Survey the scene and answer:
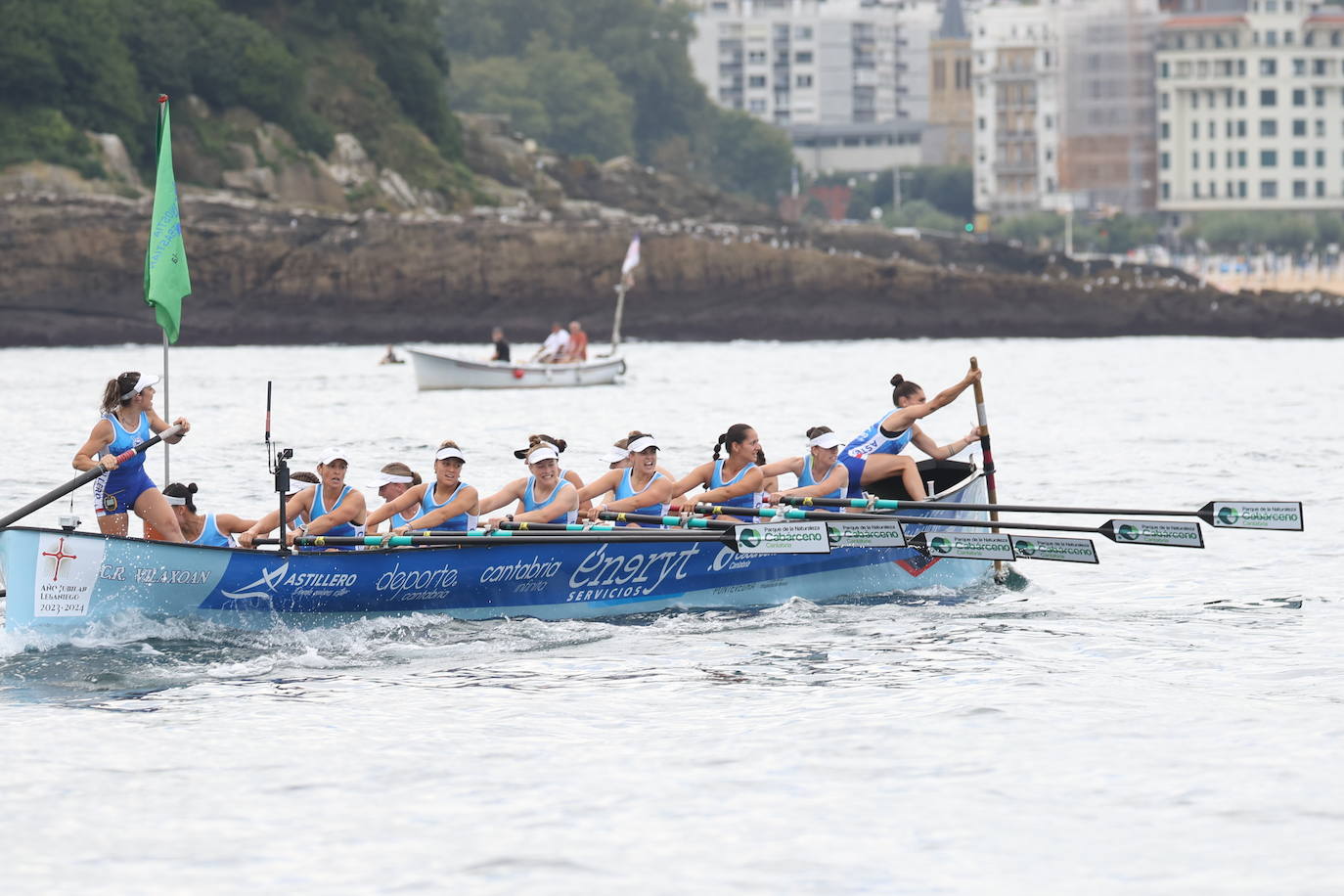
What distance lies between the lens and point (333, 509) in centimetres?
1650

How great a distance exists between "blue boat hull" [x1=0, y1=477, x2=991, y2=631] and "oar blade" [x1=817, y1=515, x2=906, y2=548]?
36cm

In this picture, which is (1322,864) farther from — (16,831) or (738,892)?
(16,831)

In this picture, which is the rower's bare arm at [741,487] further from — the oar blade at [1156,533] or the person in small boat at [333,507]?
the person in small boat at [333,507]

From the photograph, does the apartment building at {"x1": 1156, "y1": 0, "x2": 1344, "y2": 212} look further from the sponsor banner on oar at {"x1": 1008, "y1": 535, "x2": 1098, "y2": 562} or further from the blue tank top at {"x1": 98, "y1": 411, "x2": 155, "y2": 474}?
the blue tank top at {"x1": 98, "y1": 411, "x2": 155, "y2": 474}

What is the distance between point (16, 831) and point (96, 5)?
2721 inches

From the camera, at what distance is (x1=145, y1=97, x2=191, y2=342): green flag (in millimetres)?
17750

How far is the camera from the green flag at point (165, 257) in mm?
17750

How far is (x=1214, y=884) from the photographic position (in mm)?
10125

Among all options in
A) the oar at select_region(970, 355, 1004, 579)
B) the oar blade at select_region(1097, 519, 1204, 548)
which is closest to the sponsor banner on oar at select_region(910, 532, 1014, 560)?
the oar blade at select_region(1097, 519, 1204, 548)

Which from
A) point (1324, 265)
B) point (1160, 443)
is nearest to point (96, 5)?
point (1160, 443)

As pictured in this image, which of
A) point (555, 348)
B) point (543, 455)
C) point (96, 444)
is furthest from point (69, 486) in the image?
point (555, 348)

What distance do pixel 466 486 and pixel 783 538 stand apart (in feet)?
8.79

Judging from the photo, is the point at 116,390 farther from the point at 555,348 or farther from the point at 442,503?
the point at 555,348

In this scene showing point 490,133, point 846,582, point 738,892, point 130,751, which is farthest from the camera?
point 490,133
